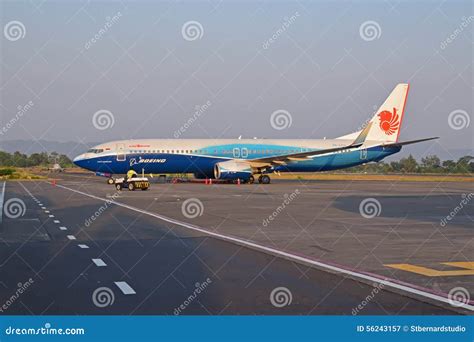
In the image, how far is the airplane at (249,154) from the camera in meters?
54.1

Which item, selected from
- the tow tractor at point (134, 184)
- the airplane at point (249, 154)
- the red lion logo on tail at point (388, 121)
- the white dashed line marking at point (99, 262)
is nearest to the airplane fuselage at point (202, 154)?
the airplane at point (249, 154)

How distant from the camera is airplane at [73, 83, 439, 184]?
177 feet

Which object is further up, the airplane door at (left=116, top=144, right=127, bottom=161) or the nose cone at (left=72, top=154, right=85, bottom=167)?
the airplane door at (left=116, top=144, right=127, bottom=161)

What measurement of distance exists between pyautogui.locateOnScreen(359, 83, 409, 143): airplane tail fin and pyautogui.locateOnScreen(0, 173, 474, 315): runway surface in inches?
1552

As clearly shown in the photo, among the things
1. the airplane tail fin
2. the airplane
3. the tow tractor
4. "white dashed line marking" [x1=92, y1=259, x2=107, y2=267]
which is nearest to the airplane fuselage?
the airplane

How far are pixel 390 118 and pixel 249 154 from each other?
14914 millimetres

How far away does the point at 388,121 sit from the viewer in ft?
205

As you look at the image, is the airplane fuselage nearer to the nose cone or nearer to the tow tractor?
the nose cone

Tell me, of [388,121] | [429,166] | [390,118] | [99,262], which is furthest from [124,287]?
[429,166]

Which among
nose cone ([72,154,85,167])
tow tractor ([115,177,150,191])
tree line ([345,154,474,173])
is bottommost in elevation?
nose cone ([72,154,85,167])

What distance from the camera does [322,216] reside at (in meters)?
23.0

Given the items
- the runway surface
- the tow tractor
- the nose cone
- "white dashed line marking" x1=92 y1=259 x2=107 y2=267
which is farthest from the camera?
the nose cone

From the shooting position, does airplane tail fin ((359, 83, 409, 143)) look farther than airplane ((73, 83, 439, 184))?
Yes

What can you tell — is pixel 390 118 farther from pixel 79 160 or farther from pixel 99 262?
pixel 99 262
